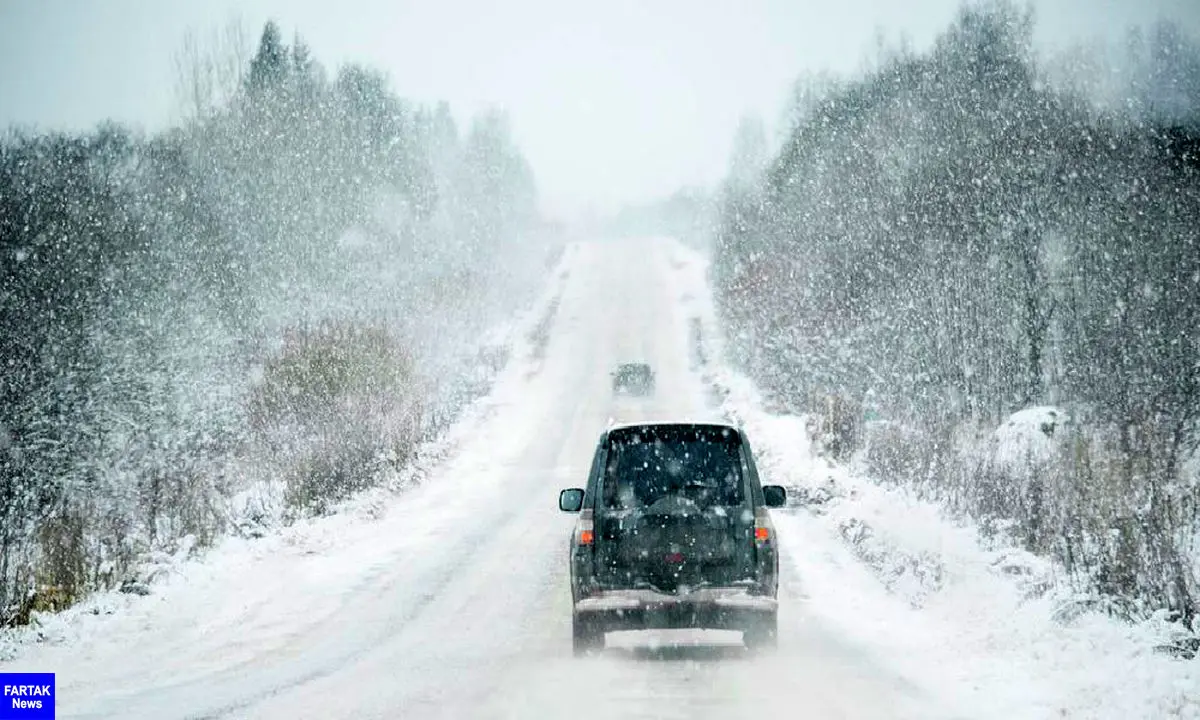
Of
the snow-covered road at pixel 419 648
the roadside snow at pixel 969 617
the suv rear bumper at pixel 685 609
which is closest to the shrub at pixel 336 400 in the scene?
the snow-covered road at pixel 419 648

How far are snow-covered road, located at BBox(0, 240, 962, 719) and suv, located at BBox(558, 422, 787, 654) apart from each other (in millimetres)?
430

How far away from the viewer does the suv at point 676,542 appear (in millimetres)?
8867

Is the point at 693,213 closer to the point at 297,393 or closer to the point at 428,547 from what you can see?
the point at 297,393

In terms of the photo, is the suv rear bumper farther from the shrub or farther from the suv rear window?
the shrub

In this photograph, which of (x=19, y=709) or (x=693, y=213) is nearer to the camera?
(x=19, y=709)

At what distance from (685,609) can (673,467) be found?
4.03ft

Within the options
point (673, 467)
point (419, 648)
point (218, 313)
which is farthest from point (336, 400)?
point (218, 313)

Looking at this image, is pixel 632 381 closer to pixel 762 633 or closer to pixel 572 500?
pixel 572 500

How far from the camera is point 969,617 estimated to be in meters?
10.1

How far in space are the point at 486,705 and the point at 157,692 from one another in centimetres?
272

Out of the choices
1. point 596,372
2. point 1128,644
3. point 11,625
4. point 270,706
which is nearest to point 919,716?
point 1128,644

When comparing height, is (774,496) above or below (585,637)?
above

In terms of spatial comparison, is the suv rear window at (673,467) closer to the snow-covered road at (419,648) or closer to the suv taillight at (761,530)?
the suv taillight at (761,530)

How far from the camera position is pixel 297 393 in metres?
27.9
